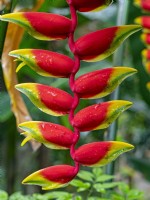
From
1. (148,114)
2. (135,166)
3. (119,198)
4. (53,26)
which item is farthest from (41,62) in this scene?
(148,114)

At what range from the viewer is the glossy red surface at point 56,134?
53cm

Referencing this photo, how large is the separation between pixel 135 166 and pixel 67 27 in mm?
1965

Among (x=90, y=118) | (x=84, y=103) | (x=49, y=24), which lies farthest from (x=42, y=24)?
(x=84, y=103)

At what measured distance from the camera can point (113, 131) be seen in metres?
1.00

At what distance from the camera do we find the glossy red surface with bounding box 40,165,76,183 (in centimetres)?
53

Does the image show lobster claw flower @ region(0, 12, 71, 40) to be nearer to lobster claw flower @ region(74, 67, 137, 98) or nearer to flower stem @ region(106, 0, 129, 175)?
lobster claw flower @ region(74, 67, 137, 98)

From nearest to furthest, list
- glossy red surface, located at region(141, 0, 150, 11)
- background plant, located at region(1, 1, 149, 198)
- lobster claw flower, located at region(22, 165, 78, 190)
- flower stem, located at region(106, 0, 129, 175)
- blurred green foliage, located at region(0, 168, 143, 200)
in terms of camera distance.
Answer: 1. lobster claw flower, located at region(22, 165, 78, 190)
2. blurred green foliage, located at region(0, 168, 143, 200)
3. flower stem, located at region(106, 0, 129, 175)
4. glossy red surface, located at region(141, 0, 150, 11)
5. background plant, located at region(1, 1, 149, 198)

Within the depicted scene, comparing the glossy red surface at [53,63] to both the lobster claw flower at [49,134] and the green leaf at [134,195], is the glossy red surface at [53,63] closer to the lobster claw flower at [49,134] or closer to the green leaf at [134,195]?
the lobster claw flower at [49,134]

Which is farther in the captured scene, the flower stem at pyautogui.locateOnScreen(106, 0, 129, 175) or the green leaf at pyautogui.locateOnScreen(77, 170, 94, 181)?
the flower stem at pyautogui.locateOnScreen(106, 0, 129, 175)

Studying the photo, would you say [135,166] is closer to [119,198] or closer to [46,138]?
[119,198]

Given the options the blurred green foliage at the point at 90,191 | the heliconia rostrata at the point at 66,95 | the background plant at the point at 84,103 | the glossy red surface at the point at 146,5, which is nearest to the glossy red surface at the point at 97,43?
the heliconia rostrata at the point at 66,95

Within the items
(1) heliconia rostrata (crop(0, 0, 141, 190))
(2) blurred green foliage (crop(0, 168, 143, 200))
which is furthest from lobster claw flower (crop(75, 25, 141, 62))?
(2) blurred green foliage (crop(0, 168, 143, 200))

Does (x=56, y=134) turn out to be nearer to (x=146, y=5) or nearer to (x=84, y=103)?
(x=146, y=5)

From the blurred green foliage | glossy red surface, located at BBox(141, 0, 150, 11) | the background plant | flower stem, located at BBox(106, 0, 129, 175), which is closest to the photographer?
the blurred green foliage
